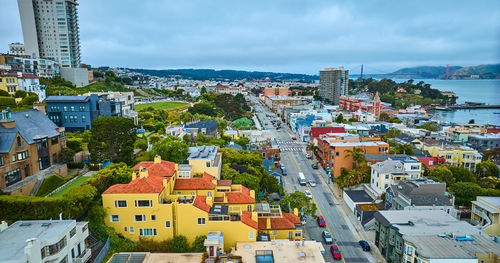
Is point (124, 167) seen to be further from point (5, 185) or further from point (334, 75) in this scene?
point (334, 75)

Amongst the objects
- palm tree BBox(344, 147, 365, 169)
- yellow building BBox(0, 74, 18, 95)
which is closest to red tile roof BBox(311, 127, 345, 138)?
palm tree BBox(344, 147, 365, 169)

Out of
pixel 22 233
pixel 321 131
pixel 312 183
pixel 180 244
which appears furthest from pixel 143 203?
pixel 321 131

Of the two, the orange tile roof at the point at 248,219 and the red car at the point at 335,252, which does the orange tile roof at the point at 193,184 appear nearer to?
the orange tile roof at the point at 248,219

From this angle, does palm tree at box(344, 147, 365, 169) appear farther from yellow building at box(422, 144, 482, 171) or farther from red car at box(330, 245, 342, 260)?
red car at box(330, 245, 342, 260)

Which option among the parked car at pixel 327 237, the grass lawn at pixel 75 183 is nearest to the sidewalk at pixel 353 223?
the parked car at pixel 327 237

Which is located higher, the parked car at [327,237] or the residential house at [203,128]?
the residential house at [203,128]

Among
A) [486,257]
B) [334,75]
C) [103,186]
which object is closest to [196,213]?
[103,186]
